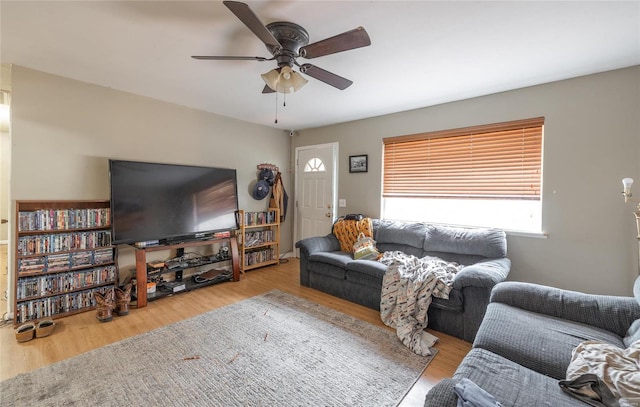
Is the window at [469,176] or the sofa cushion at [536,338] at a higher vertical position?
the window at [469,176]

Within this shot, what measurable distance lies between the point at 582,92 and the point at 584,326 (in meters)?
2.27

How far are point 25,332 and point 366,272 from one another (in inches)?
122

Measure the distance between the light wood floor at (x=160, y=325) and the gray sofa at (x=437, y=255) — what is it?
0.43 ft

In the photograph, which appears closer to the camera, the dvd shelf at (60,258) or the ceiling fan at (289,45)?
the ceiling fan at (289,45)

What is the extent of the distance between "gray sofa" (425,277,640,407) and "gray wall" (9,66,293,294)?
3.69 meters

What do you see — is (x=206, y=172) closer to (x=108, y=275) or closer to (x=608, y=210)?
(x=108, y=275)

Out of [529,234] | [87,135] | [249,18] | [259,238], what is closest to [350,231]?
[259,238]

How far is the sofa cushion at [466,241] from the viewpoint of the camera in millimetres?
2754

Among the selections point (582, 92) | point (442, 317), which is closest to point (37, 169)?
point (442, 317)

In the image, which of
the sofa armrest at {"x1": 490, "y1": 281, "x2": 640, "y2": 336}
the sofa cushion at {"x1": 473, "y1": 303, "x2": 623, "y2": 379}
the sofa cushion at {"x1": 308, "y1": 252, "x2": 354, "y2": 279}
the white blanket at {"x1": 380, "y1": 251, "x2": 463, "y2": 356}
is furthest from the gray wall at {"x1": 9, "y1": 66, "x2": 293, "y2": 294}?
the sofa armrest at {"x1": 490, "y1": 281, "x2": 640, "y2": 336}

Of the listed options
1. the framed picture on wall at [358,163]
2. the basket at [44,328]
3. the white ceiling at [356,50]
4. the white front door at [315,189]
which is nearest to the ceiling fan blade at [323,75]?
the white ceiling at [356,50]

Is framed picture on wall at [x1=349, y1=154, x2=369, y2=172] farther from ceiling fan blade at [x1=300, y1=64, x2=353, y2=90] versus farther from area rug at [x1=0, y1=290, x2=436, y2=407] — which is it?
area rug at [x1=0, y1=290, x2=436, y2=407]

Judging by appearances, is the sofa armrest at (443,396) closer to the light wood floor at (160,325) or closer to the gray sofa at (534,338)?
the gray sofa at (534,338)

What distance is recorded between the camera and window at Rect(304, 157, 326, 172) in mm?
4672
